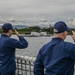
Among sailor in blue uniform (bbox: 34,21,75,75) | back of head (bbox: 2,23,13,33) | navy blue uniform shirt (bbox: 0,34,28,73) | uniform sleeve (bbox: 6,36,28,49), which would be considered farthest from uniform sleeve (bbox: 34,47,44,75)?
back of head (bbox: 2,23,13,33)

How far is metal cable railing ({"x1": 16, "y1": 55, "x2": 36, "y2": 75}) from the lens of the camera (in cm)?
851

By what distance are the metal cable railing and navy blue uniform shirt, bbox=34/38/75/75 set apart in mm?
3201

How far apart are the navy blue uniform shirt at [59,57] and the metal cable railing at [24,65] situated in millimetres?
3201

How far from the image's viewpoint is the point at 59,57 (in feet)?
16.3

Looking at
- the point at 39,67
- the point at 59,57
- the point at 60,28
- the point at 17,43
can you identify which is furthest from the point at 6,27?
the point at 59,57

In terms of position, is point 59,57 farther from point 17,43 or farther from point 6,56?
point 6,56

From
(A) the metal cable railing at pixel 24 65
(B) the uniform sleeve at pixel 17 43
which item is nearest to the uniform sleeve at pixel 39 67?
(B) the uniform sleeve at pixel 17 43

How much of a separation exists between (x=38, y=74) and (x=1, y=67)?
6.55ft

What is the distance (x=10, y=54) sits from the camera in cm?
702

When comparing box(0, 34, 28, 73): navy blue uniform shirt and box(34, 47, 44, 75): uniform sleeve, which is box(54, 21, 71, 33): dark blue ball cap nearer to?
box(34, 47, 44, 75): uniform sleeve

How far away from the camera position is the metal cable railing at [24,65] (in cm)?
851

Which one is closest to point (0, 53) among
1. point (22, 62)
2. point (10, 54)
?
point (10, 54)

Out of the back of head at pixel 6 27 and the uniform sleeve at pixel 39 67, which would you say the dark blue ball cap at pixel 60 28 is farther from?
the back of head at pixel 6 27

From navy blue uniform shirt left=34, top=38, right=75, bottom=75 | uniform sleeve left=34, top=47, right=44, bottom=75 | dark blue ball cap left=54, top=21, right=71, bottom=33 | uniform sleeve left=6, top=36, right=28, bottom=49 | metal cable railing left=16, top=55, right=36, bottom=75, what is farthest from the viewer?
metal cable railing left=16, top=55, right=36, bottom=75
